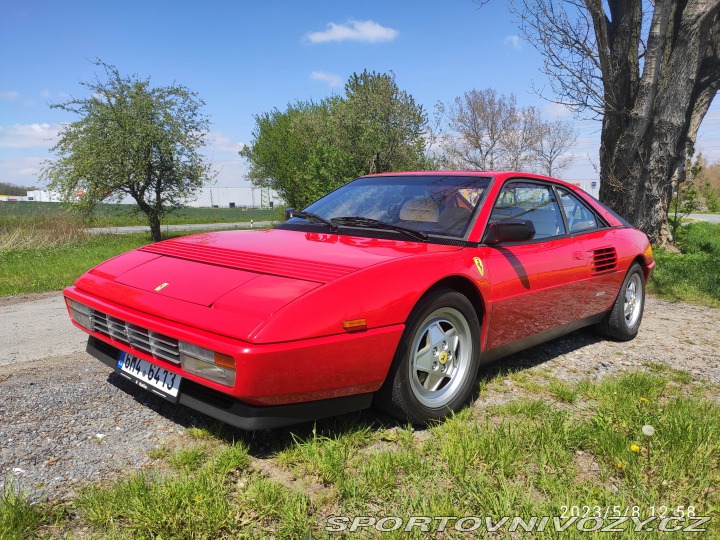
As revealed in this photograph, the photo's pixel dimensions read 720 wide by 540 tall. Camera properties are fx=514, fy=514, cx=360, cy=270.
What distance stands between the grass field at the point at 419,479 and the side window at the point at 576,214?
1.55m

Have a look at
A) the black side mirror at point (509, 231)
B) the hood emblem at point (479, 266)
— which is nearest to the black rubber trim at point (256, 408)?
the hood emblem at point (479, 266)

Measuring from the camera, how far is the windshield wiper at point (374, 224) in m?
2.98

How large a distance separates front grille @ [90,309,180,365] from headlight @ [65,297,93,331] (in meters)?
0.03

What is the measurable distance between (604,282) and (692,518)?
241 cm

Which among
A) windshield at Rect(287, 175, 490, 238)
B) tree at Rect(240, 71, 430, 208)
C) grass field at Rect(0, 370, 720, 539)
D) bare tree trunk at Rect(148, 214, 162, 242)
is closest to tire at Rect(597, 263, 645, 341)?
grass field at Rect(0, 370, 720, 539)

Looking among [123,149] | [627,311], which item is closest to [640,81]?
[627,311]

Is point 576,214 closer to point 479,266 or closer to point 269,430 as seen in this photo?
point 479,266

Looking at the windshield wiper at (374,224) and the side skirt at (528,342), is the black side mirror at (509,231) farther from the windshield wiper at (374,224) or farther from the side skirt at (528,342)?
the side skirt at (528,342)

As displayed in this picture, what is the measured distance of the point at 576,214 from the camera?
409 cm

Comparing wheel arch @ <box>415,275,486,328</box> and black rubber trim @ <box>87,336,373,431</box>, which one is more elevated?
wheel arch @ <box>415,275,486,328</box>

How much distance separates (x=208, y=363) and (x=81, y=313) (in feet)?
3.94

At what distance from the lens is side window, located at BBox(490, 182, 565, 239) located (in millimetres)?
3379

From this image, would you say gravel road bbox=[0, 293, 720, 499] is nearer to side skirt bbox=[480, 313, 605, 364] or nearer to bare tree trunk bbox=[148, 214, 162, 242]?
side skirt bbox=[480, 313, 605, 364]

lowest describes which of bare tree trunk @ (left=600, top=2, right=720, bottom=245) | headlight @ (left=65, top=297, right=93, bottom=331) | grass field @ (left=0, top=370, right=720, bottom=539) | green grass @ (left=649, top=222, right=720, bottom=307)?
green grass @ (left=649, top=222, right=720, bottom=307)
